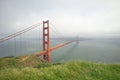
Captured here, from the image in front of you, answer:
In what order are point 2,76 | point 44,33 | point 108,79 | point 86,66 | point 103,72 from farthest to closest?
A: point 44,33 → point 86,66 → point 103,72 → point 108,79 → point 2,76

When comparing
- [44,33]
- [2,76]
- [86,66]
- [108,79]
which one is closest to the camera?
[2,76]

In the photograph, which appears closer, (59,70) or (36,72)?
(36,72)

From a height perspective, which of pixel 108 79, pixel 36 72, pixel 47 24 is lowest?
pixel 108 79

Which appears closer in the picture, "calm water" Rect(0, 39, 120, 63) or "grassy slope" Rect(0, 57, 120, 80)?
"grassy slope" Rect(0, 57, 120, 80)

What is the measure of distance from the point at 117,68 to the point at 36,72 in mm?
3628

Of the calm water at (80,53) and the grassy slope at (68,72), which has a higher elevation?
the grassy slope at (68,72)

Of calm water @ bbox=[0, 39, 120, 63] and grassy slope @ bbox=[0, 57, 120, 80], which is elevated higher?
grassy slope @ bbox=[0, 57, 120, 80]

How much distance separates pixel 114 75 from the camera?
231 inches

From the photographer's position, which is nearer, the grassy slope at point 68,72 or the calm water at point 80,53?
the grassy slope at point 68,72

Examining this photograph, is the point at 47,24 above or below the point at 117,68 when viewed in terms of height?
above

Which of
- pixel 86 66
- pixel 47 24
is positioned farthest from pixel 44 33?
pixel 86 66

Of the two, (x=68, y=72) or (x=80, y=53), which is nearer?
(x=68, y=72)

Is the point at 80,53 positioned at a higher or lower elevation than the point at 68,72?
lower

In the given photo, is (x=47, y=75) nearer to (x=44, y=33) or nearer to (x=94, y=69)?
(x=94, y=69)
